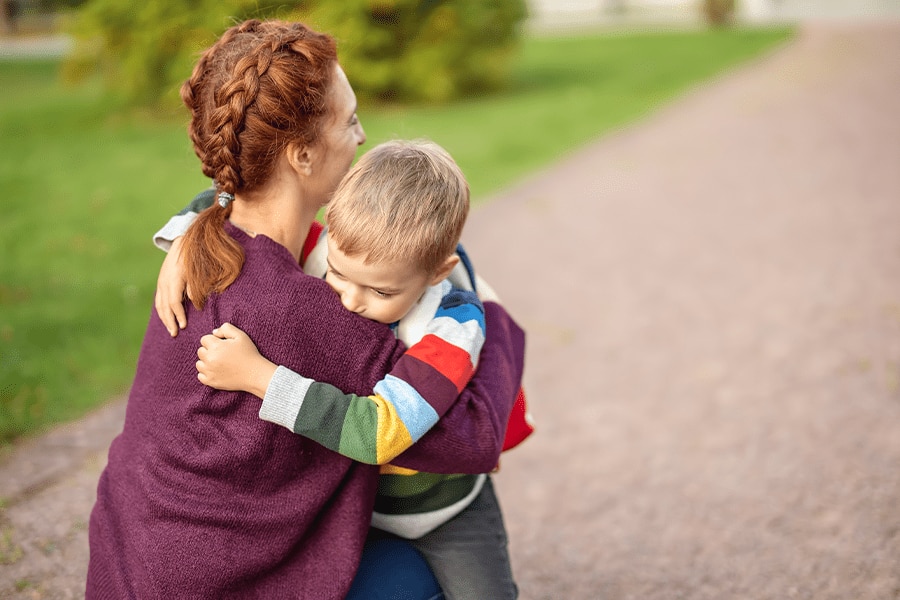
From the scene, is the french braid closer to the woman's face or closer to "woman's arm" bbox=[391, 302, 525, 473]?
the woman's face

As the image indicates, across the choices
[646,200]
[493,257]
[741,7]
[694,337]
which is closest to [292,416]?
[694,337]

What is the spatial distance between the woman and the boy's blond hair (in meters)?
0.14

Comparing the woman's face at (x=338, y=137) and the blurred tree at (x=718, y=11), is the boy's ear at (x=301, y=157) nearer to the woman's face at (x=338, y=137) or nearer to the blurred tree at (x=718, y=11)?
the woman's face at (x=338, y=137)

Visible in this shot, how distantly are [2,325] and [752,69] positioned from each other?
1362cm

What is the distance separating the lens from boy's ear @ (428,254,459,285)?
195cm

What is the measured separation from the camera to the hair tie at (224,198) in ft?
6.45

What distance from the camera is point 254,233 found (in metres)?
1.96

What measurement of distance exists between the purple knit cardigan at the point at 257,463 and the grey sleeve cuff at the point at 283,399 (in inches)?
2.3

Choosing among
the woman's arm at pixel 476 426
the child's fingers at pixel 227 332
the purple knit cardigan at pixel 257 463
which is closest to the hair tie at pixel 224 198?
the purple knit cardigan at pixel 257 463

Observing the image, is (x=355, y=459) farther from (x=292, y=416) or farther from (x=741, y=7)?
(x=741, y=7)

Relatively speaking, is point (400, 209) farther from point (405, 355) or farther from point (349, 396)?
point (349, 396)

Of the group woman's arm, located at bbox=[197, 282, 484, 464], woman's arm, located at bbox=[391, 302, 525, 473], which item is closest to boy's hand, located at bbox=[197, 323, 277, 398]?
woman's arm, located at bbox=[197, 282, 484, 464]

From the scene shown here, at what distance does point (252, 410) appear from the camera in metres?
1.76

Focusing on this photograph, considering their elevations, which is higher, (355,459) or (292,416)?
(292,416)
